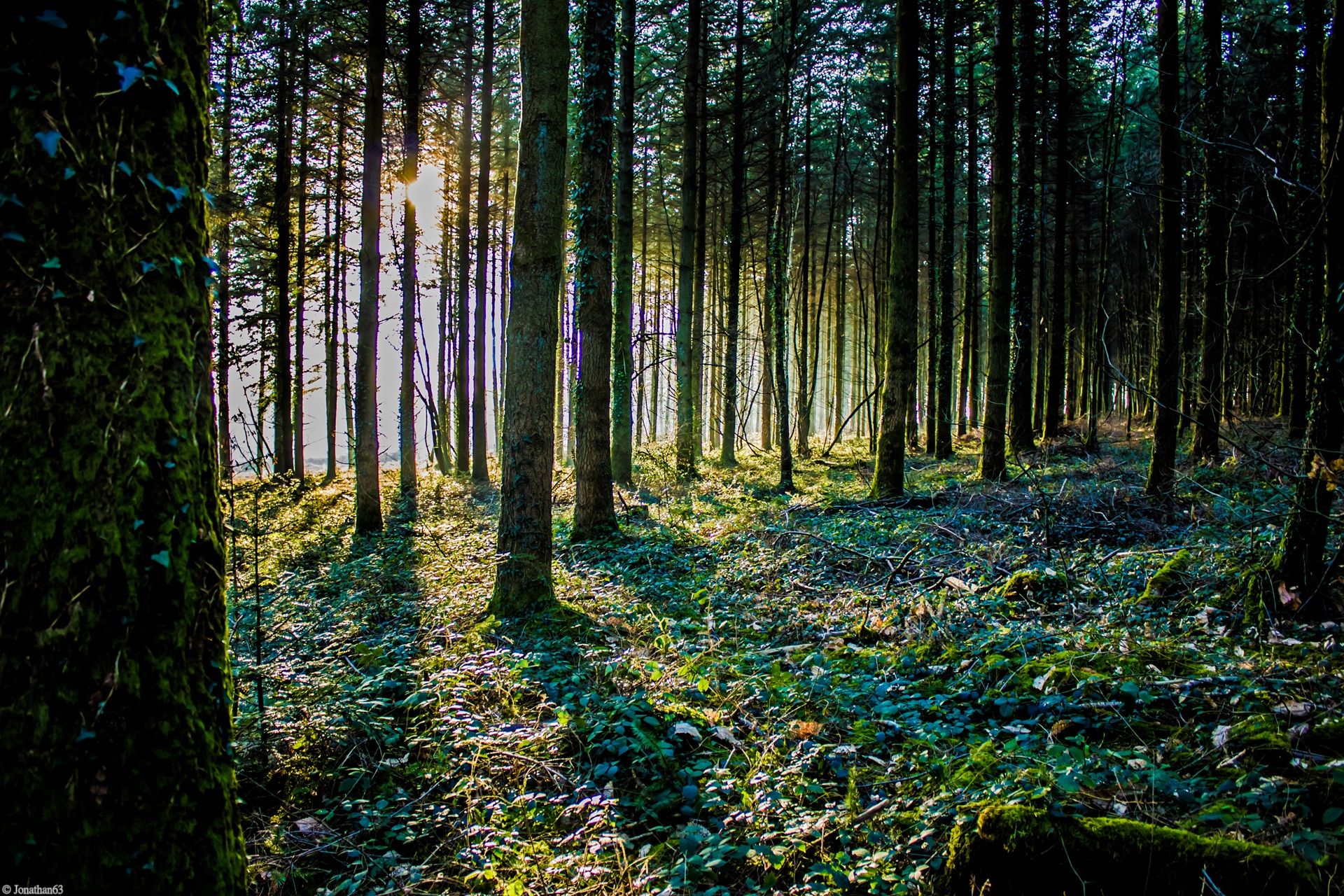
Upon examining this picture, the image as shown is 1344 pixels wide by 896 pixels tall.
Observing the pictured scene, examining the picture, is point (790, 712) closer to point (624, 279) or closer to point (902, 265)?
point (902, 265)

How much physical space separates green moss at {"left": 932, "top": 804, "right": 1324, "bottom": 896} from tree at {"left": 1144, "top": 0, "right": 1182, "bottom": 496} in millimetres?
7065

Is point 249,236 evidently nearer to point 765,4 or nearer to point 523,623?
point 765,4

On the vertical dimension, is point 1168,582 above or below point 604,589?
above

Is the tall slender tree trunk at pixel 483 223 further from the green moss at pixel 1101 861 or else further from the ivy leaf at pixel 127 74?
the green moss at pixel 1101 861

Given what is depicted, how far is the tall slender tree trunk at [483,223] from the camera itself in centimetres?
1523

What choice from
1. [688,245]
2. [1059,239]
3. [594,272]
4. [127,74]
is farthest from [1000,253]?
[127,74]

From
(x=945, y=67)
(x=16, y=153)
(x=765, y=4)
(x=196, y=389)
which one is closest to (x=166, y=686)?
(x=196, y=389)

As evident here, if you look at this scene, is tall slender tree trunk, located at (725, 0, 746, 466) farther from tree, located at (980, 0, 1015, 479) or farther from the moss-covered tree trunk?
the moss-covered tree trunk

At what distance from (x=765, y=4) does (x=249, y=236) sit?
17005 millimetres

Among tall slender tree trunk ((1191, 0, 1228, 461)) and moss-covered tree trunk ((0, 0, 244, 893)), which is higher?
tall slender tree trunk ((1191, 0, 1228, 461))

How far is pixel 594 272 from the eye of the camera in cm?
840

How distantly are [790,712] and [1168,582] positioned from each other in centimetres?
360

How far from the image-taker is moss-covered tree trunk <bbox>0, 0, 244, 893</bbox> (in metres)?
1.64

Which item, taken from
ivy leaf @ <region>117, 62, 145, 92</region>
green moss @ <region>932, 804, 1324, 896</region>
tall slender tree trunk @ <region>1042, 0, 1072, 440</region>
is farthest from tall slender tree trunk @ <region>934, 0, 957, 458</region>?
ivy leaf @ <region>117, 62, 145, 92</region>
